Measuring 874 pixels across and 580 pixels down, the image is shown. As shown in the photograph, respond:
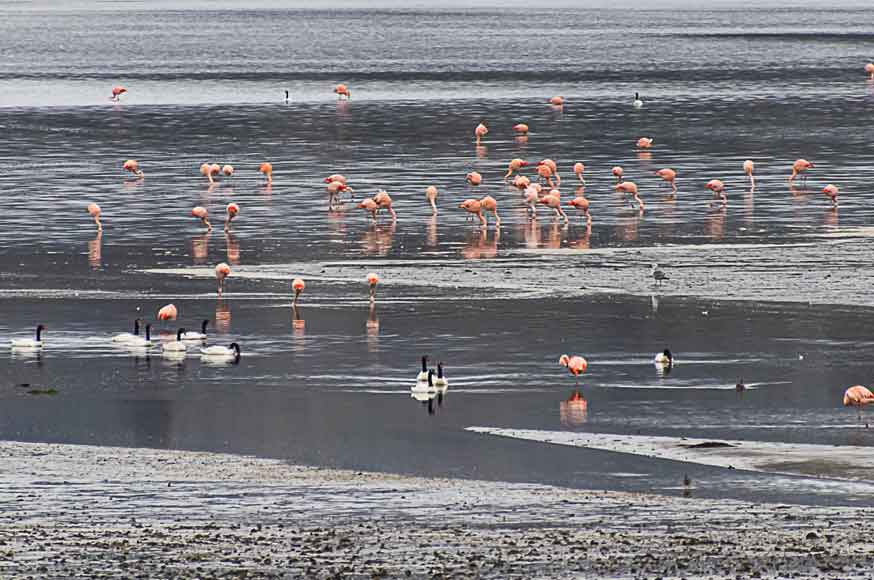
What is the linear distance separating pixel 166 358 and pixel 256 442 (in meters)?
5.35

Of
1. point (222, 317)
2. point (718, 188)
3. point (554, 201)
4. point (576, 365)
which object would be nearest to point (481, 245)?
point (554, 201)

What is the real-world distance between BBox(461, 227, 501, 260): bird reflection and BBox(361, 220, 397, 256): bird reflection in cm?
150

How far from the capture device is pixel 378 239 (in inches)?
1531

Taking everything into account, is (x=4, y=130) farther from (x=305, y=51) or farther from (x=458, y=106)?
(x=305, y=51)

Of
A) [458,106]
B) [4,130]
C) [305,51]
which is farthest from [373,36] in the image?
[4,130]

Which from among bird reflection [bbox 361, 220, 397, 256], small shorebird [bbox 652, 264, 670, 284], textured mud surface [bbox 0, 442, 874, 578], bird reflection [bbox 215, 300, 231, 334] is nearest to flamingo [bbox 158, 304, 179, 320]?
bird reflection [bbox 215, 300, 231, 334]

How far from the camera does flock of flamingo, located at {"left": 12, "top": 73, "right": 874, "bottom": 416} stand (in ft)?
83.3

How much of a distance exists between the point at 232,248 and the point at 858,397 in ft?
55.8

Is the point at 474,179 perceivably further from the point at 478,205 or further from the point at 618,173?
the point at 478,205

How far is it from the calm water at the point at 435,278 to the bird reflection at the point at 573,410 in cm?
9

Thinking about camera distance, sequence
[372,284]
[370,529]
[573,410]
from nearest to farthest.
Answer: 1. [370,529]
2. [573,410]
3. [372,284]

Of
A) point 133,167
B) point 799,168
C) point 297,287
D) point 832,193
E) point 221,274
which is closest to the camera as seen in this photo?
point 297,287

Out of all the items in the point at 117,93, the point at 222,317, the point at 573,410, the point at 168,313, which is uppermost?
the point at 117,93

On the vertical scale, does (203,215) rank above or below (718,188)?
below
